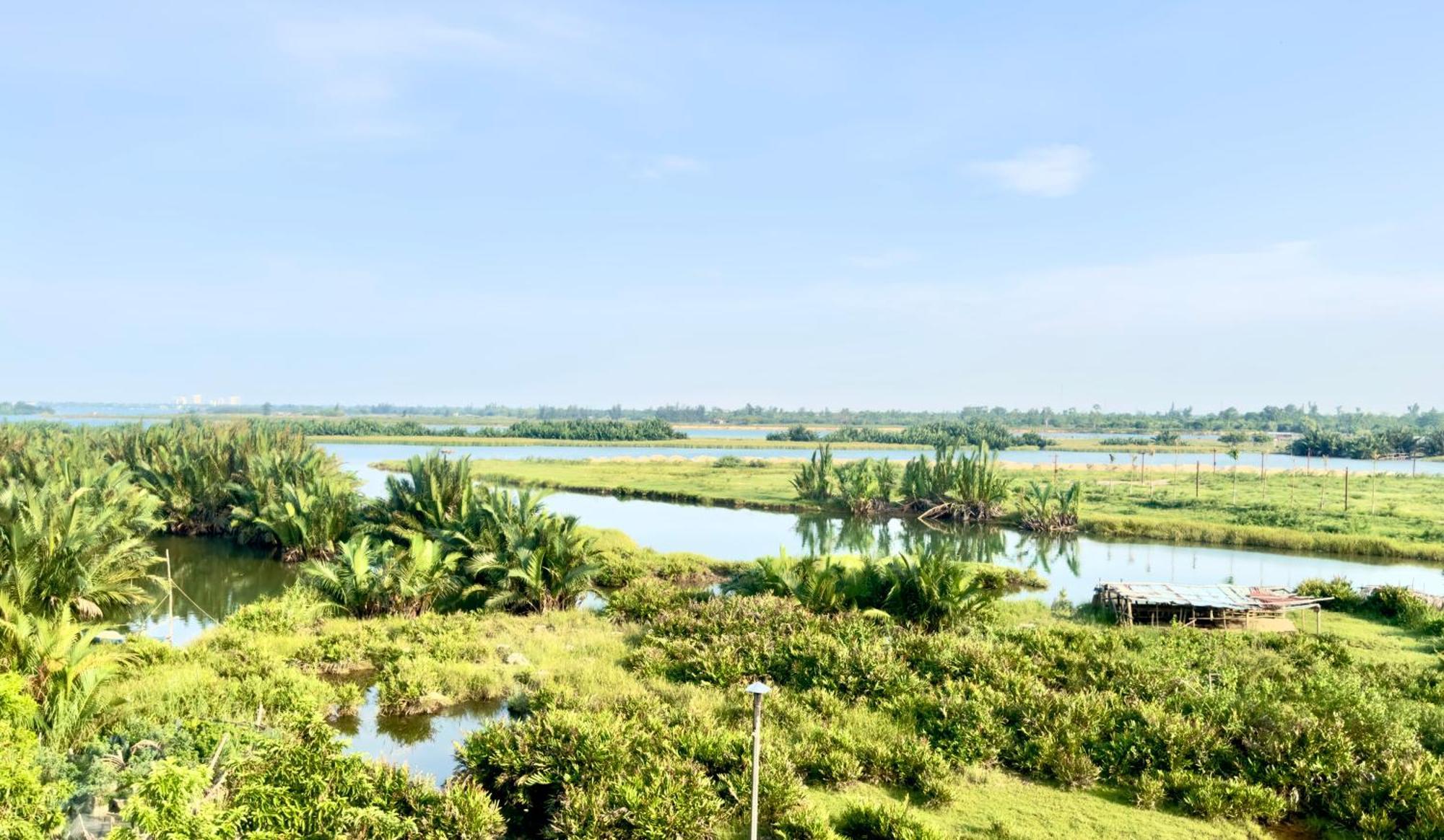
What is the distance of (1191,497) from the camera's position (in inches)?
1388

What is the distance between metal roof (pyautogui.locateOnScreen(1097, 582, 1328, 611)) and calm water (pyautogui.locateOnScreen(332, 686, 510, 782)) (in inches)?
470

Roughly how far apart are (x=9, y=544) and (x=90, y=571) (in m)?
1.67

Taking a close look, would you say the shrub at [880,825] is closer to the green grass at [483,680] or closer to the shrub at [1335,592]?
the green grass at [483,680]

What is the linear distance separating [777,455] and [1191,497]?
43.5m

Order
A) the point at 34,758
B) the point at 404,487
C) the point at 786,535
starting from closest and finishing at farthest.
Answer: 1. the point at 34,758
2. the point at 404,487
3. the point at 786,535

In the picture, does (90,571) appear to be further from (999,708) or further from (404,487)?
(999,708)

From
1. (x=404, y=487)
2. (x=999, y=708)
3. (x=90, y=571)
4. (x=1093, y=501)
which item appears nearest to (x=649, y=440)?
(x=1093, y=501)

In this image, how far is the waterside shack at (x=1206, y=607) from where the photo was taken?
1488cm

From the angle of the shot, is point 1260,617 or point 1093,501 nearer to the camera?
point 1260,617

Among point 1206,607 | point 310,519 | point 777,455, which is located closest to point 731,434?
point 777,455

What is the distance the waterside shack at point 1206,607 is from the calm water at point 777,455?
4941 cm

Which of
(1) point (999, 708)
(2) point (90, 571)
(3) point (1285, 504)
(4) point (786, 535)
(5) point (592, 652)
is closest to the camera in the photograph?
(1) point (999, 708)

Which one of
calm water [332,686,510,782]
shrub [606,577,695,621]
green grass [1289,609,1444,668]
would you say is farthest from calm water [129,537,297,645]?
green grass [1289,609,1444,668]

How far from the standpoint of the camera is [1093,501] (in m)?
35.7
